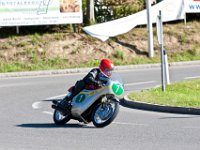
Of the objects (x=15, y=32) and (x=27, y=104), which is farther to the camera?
(x=15, y=32)

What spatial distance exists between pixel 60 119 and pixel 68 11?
17638mm

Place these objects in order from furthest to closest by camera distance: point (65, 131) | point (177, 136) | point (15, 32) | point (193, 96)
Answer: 1. point (15, 32)
2. point (193, 96)
3. point (65, 131)
4. point (177, 136)

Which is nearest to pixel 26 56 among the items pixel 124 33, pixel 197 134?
pixel 124 33

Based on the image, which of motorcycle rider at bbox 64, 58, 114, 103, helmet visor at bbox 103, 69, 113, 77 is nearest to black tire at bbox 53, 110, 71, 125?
motorcycle rider at bbox 64, 58, 114, 103

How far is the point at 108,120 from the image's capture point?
13398 mm

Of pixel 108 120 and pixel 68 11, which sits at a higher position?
pixel 68 11

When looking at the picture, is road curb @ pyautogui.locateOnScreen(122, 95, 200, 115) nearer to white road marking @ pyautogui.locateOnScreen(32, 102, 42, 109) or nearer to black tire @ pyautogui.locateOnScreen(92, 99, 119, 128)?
white road marking @ pyautogui.locateOnScreen(32, 102, 42, 109)

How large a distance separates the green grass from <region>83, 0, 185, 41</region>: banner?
1081 cm

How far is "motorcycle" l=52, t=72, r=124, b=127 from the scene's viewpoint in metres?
13.3

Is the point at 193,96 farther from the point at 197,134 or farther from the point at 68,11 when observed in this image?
the point at 68,11

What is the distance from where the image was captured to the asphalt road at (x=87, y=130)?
1133cm

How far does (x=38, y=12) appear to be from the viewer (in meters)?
30.8

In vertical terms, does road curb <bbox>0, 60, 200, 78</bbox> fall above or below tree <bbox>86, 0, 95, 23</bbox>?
below

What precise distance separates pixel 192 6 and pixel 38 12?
728 cm
